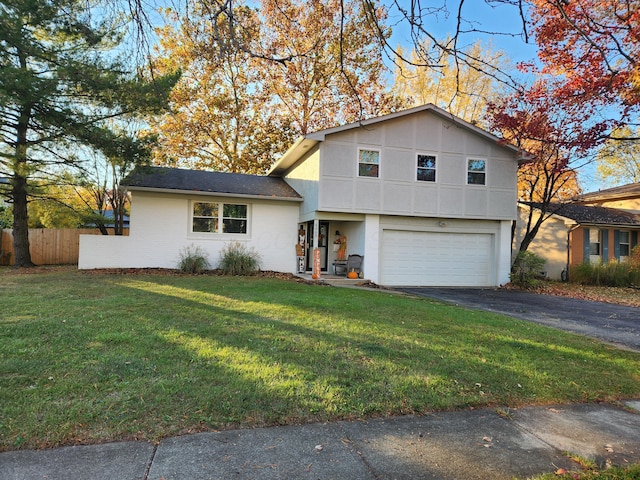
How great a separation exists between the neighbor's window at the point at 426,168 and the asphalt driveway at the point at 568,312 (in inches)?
169

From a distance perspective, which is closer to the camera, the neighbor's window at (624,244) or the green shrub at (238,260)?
the green shrub at (238,260)

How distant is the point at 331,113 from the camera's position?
21953 mm

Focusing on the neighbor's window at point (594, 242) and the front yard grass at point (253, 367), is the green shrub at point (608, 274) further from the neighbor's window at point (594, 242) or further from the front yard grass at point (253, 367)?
the front yard grass at point (253, 367)

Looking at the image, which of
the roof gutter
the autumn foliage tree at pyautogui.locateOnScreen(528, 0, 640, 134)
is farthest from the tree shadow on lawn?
the roof gutter

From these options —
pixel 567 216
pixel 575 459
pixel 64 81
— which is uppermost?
pixel 64 81

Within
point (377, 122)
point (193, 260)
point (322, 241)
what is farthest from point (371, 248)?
point (193, 260)

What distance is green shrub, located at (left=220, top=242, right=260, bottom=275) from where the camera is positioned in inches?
531

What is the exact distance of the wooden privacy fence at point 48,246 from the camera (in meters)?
16.8

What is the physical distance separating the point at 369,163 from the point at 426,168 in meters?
2.14

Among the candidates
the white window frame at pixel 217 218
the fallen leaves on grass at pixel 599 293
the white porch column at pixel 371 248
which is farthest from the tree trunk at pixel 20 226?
the fallen leaves on grass at pixel 599 293

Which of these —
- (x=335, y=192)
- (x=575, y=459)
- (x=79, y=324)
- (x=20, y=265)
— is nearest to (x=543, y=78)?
(x=335, y=192)

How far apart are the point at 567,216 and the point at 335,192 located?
12038 mm

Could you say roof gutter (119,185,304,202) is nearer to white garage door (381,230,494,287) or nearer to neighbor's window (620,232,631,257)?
white garage door (381,230,494,287)

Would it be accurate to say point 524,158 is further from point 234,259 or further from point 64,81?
point 64,81
